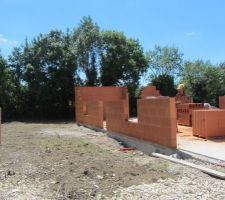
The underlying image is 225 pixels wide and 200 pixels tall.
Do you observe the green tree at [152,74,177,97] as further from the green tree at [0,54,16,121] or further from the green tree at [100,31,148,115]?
the green tree at [0,54,16,121]

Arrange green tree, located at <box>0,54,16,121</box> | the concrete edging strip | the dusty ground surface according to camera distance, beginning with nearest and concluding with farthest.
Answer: the dusty ground surface → the concrete edging strip → green tree, located at <box>0,54,16,121</box>

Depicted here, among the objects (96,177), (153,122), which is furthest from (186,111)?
(96,177)

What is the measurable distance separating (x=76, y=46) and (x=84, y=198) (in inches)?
947

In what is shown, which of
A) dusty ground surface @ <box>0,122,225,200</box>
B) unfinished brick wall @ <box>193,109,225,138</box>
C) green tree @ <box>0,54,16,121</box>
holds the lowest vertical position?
dusty ground surface @ <box>0,122,225,200</box>

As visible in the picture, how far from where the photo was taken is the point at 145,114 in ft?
44.1

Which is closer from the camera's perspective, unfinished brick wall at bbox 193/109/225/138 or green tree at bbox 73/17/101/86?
unfinished brick wall at bbox 193/109/225/138

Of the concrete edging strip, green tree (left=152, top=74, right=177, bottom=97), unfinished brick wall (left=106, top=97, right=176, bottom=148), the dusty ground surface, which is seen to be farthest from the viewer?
green tree (left=152, top=74, right=177, bottom=97)

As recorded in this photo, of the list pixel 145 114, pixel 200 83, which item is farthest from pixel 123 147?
pixel 200 83

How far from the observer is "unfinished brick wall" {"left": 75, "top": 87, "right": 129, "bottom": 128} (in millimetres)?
19473

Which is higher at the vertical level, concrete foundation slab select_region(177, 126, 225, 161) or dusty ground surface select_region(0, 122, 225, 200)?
concrete foundation slab select_region(177, 126, 225, 161)

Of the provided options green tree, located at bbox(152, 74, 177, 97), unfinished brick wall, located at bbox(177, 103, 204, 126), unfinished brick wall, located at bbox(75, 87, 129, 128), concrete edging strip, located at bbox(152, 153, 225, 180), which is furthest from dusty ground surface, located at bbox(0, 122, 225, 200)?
green tree, located at bbox(152, 74, 177, 97)

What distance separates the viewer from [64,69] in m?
29.2

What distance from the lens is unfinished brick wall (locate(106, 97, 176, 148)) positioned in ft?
38.2

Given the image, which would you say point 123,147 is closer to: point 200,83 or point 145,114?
point 145,114
